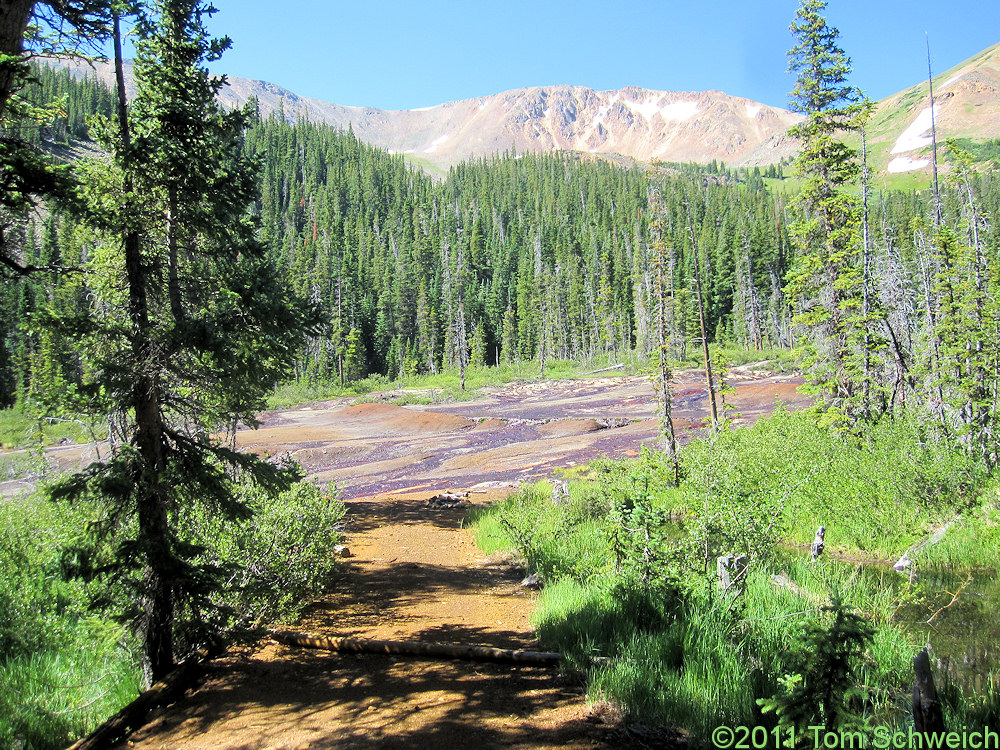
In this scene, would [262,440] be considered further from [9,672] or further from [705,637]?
[705,637]

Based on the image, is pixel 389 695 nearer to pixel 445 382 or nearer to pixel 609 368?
pixel 445 382

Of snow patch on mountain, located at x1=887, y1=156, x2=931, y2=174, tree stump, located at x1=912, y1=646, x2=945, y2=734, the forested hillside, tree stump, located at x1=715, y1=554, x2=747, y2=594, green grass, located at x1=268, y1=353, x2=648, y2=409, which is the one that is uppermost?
snow patch on mountain, located at x1=887, y1=156, x2=931, y2=174

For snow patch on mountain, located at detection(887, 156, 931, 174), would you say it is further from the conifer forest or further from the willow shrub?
the willow shrub

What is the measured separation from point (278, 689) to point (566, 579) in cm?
365

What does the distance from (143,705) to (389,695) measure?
2151 mm

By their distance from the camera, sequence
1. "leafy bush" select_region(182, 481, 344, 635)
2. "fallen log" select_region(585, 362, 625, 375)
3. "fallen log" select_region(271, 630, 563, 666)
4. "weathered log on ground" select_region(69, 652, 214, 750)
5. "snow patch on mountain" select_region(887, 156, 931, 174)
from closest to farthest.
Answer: "weathered log on ground" select_region(69, 652, 214, 750) → "fallen log" select_region(271, 630, 563, 666) → "leafy bush" select_region(182, 481, 344, 635) → "fallen log" select_region(585, 362, 625, 375) → "snow patch on mountain" select_region(887, 156, 931, 174)

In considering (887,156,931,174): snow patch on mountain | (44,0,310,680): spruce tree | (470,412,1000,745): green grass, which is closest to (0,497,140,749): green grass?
(44,0,310,680): spruce tree

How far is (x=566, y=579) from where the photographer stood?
7.42 m

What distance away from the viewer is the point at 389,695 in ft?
15.9

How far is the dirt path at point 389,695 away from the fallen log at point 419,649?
9 centimetres

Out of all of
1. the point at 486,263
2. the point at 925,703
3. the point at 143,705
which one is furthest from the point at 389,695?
the point at 486,263

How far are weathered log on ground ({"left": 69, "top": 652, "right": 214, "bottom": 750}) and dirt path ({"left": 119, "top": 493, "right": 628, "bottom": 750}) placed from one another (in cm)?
13

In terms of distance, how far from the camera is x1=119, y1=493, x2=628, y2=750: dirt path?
4125 millimetres

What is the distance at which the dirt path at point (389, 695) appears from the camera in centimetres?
412
